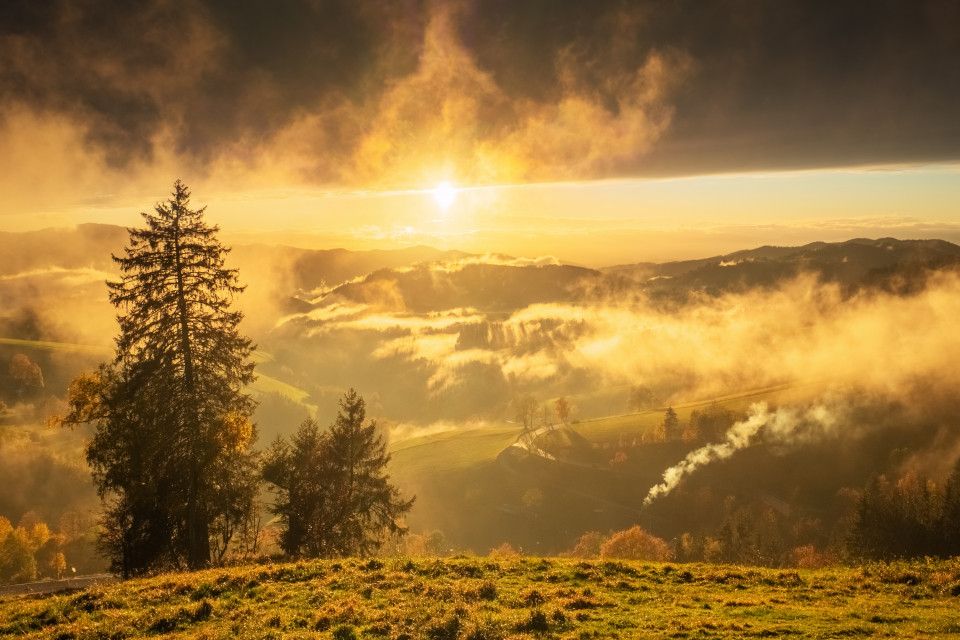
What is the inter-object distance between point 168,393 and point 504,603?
61.8 ft

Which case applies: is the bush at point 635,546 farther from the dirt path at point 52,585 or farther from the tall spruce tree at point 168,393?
the tall spruce tree at point 168,393

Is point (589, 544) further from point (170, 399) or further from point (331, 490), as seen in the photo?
point (170, 399)

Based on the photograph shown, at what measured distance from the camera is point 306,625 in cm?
1662

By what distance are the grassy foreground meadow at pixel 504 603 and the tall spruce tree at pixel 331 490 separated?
30.4 feet

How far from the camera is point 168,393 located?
28484 mm

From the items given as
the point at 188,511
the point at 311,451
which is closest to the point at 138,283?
the point at 188,511

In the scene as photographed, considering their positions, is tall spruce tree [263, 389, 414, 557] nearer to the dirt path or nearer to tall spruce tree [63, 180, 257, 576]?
tall spruce tree [63, 180, 257, 576]

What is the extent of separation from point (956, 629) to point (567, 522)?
600 feet

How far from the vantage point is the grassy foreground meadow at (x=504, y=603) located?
16125 mm

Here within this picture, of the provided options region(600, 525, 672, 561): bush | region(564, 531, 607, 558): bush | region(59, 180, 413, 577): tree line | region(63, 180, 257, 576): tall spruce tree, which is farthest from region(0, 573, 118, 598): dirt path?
region(564, 531, 607, 558): bush

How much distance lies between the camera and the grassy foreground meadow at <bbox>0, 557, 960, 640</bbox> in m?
16.1

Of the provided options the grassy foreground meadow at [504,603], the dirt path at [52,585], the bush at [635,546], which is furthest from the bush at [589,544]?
the grassy foreground meadow at [504,603]

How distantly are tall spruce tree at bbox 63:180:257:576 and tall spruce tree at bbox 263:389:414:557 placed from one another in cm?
469

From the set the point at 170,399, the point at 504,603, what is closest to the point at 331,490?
the point at 170,399
